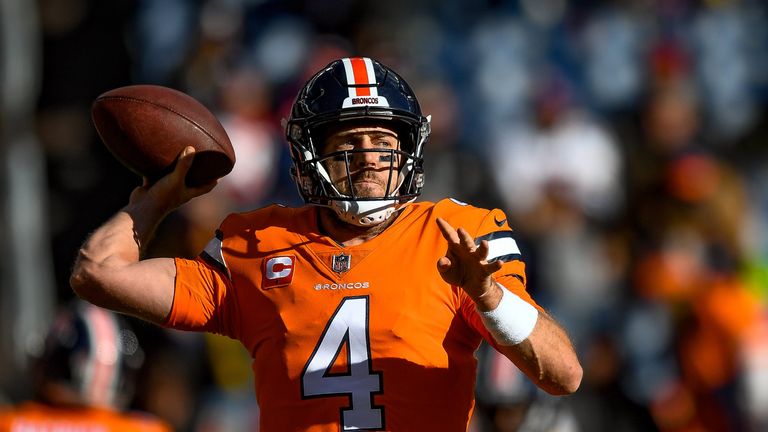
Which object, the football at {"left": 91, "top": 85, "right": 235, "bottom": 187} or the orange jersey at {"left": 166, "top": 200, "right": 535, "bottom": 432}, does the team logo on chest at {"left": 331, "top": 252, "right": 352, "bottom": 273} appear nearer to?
the orange jersey at {"left": 166, "top": 200, "right": 535, "bottom": 432}

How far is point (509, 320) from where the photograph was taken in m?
3.44

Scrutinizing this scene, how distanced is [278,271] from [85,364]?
214cm

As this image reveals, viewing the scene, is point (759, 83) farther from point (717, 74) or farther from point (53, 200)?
point (53, 200)

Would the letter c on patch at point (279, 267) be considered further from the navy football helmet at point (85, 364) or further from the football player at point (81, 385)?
the navy football helmet at point (85, 364)

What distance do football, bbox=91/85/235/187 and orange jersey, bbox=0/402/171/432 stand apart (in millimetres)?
1755

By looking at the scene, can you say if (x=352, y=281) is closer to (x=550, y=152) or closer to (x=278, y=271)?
(x=278, y=271)

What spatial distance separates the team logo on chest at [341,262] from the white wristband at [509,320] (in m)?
0.44

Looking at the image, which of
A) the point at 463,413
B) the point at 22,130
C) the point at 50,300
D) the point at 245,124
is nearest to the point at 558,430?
the point at 463,413

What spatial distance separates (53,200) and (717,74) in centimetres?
464

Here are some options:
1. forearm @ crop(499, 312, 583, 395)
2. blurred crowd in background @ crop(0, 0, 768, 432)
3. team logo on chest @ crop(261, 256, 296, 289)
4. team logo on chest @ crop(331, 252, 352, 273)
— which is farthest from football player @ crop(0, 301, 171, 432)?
forearm @ crop(499, 312, 583, 395)

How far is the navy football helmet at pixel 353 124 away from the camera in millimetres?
3754

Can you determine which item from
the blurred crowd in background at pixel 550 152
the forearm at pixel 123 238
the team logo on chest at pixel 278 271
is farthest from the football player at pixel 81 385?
the blurred crowd in background at pixel 550 152

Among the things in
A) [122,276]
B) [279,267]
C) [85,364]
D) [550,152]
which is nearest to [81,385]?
[85,364]

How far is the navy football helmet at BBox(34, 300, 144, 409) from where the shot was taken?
18.2ft
